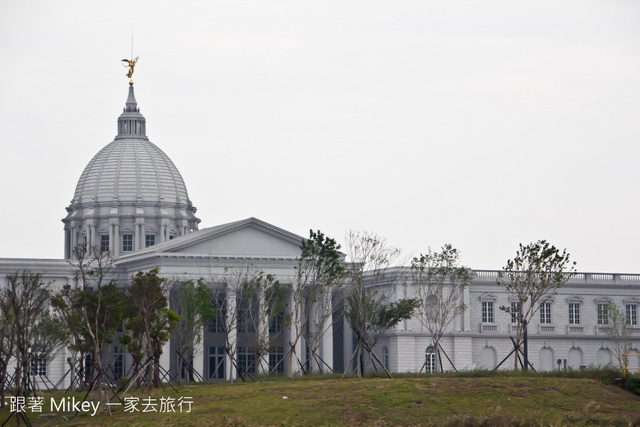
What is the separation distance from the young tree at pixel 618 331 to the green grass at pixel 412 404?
40551mm

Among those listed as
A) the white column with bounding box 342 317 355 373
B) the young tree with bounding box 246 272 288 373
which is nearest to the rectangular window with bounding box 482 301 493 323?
the white column with bounding box 342 317 355 373

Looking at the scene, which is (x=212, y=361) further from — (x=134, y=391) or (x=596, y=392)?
(x=596, y=392)

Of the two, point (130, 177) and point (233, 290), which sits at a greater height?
point (130, 177)

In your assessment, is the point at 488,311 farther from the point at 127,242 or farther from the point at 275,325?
the point at 127,242

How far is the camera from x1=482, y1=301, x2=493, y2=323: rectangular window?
342 ft

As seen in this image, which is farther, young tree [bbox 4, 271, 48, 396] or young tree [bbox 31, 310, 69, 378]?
young tree [bbox 31, 310, 69, 378]

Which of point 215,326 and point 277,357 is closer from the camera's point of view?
point 277,357

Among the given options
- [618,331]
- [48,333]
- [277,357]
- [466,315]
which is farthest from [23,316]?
[618,331]

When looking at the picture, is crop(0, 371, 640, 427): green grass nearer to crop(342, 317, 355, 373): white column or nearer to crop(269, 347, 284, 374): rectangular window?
crop(269, 347, 284, 374): rectangular window

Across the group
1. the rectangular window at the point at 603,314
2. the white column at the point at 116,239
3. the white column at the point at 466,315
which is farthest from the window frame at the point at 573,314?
the white column at the point at 116,239

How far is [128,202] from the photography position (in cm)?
12244

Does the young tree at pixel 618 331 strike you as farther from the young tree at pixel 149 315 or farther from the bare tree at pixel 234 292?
the young tree at pixel 149 315

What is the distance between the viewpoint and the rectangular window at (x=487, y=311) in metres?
104

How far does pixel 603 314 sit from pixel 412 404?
55.8 meters
